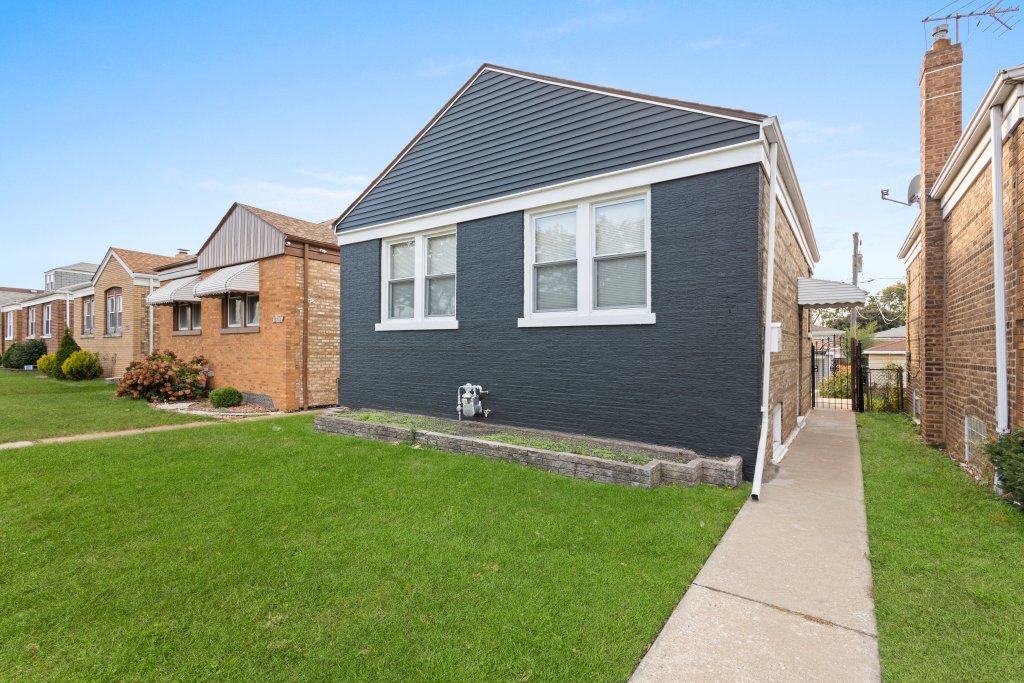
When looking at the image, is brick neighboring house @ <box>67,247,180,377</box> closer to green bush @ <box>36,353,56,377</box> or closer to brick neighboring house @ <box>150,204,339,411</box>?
green bush @ <box>36,353,56,377</box>

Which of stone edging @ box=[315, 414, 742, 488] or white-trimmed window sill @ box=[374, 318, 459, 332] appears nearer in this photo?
stone edging @ box=[315, 414, 742, 488]

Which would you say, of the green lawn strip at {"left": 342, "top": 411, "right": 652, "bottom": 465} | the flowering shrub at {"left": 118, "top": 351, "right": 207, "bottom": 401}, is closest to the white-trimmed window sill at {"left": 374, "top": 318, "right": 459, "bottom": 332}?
the green lawn strip at {"left": 342, "top": 411, "right": 652, "bottom": 465}

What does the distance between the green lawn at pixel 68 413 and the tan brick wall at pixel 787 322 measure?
39.5 ft

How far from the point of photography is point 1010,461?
179 inches

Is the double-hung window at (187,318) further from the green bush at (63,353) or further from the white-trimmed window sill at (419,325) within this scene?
the white-trimmed window sill at (419,325)

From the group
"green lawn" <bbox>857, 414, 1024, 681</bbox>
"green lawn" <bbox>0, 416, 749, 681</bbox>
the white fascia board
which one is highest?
the white fascia board

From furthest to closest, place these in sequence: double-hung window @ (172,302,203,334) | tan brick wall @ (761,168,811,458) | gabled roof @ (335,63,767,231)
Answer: double-hung window @ (172,302,203,334) < tan brick wall @ (761,168,811,458) < gabled roof @ (335,63,767,231)

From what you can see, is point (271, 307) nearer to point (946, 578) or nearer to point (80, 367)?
point (946, 578)

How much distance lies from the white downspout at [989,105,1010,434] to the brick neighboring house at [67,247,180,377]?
940 inches

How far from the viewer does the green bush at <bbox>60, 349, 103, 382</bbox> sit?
20.2 meters

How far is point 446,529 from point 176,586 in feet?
6.71

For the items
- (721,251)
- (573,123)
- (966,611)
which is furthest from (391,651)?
(573,123)

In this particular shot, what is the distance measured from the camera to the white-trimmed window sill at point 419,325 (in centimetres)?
855

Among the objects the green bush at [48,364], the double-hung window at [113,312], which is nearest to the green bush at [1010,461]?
the double-hung window at [113,312]
